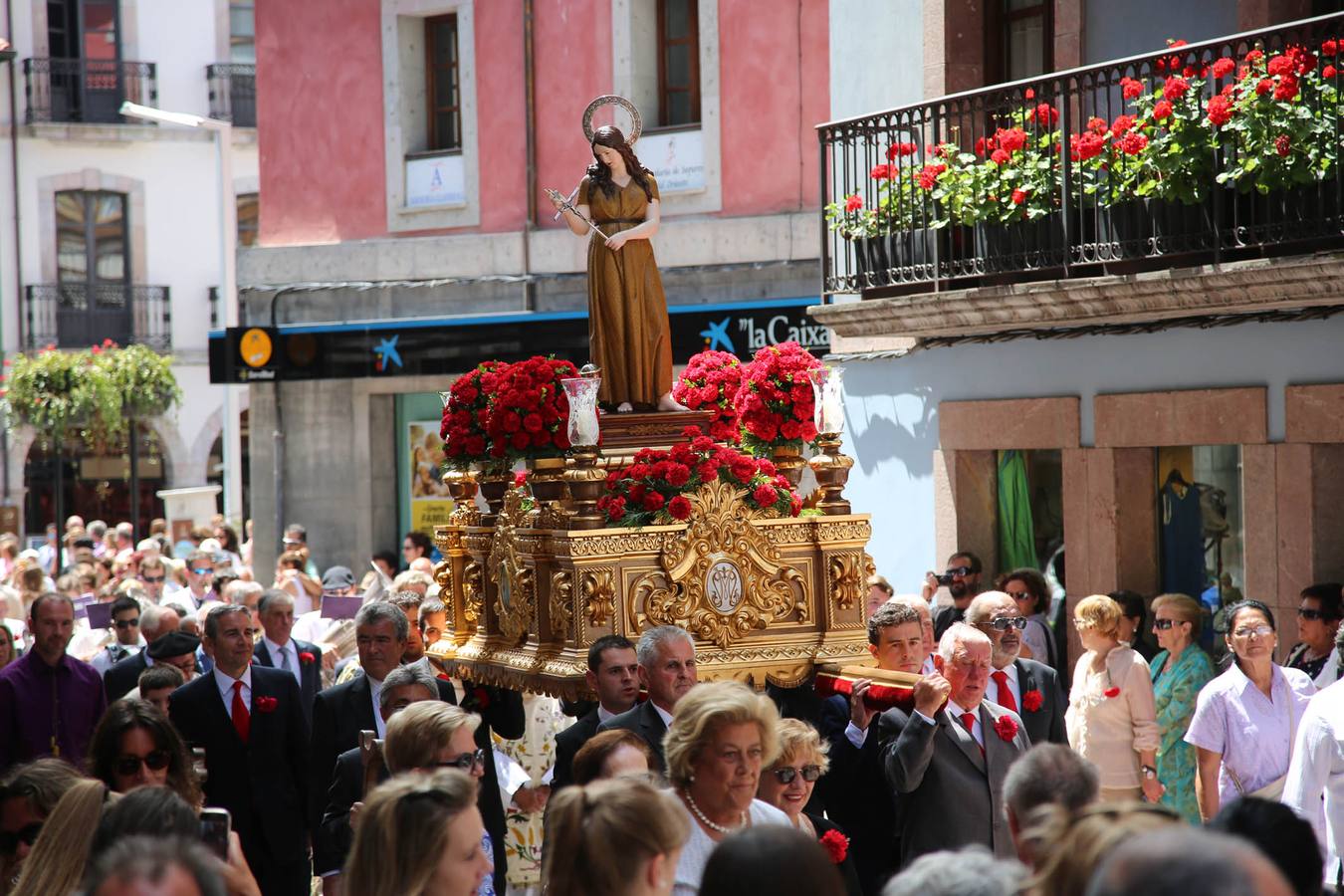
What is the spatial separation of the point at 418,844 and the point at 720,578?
4766 mm

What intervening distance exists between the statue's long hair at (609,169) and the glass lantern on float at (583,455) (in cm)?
112

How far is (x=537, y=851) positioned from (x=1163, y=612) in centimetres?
372

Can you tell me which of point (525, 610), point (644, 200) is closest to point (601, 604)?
point (525, 610)

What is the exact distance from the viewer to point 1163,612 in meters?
10.2

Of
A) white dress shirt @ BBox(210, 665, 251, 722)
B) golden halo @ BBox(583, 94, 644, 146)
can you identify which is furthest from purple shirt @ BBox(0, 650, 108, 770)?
golden halo @ BBox(583, 94, 644, 146)

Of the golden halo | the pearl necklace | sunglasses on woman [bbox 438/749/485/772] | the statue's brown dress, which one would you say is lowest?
the pearl necklace

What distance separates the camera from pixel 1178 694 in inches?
397

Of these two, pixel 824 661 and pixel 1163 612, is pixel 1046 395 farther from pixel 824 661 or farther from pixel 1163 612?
pixel 824 661

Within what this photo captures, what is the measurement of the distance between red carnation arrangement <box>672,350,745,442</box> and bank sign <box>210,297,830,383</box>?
22.5 ft

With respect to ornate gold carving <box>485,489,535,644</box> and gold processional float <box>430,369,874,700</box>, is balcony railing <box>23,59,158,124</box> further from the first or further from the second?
gold processional float <box>430,369,874,700</box>

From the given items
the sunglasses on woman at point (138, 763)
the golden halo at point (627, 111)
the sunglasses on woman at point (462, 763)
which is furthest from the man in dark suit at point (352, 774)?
the golden halo at point (627, 111)

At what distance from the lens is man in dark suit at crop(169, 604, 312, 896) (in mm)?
8867

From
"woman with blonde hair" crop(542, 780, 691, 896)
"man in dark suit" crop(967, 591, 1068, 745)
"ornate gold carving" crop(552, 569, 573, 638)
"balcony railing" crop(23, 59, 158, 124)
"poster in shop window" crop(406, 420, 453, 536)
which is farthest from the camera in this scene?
"balcony railing" crop(23, 59, 158, 124)

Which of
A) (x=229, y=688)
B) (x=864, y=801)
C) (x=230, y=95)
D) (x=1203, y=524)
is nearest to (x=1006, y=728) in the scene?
(x=864, y=801)
